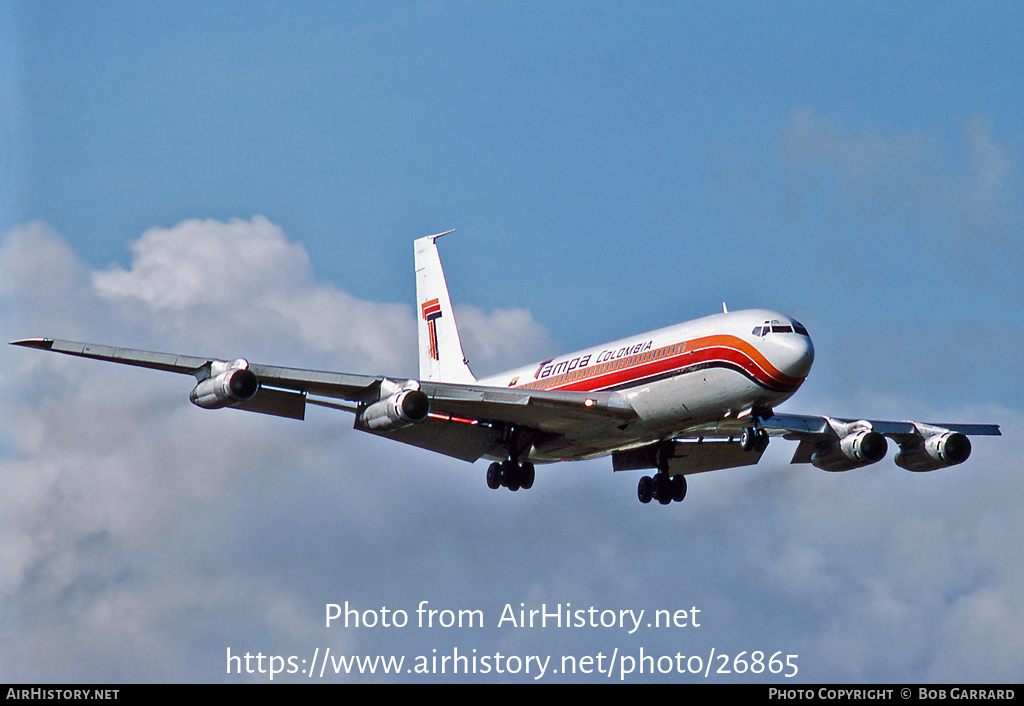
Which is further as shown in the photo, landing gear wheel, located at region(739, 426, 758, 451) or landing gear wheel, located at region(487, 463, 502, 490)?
landing gear wheel, located at region(487, 463, 502, 490)

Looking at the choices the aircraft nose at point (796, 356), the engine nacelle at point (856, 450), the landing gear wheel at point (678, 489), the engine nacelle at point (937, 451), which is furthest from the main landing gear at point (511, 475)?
the engine nacelle at point (937, 451)

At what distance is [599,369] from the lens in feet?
206

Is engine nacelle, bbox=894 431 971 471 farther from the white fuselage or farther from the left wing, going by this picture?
the white fuselage

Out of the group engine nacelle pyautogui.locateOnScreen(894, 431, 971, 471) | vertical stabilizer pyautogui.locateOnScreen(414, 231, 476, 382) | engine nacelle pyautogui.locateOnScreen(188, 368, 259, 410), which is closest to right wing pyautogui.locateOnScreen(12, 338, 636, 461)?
engine nacelle pyautogui.locateOnScreen(188, 368, 259, 410)

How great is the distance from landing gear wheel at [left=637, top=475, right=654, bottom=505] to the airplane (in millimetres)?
65

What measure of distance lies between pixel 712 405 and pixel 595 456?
9.98 m

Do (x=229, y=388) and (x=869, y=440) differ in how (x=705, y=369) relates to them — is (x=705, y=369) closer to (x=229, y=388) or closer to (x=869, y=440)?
(x=869, y=440)

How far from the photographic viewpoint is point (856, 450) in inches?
2697

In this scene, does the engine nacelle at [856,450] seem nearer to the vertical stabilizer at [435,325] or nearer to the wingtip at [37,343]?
the vertical stabilizer at [435,325]

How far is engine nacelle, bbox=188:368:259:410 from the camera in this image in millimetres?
58375

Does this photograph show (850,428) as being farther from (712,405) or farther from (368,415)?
(368,415)

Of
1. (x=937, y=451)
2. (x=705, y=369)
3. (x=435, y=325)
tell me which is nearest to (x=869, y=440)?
(x=937, y=451)

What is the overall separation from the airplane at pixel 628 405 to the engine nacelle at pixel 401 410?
5 centimetres
